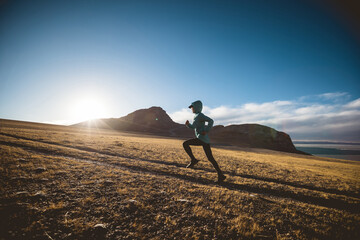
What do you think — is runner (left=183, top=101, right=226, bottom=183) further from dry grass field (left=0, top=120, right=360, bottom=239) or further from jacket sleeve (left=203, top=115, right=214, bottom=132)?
dry grass field (left=0, top=120, right=360, bottom=239)

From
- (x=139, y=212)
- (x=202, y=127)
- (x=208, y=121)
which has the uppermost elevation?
(x=208, y=121)

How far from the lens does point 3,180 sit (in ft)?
14.8

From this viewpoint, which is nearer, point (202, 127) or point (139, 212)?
point (139, 212)

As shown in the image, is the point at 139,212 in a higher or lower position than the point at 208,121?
lower

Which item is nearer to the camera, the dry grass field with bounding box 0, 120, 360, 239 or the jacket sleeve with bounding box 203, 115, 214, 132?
the dry grass field with bounding box 0, 120, 360, 239

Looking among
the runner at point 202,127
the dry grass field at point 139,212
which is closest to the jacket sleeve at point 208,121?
the runner at point 202,127

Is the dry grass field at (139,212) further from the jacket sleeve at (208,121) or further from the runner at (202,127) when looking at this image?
the jacket sleeve at (208,121)

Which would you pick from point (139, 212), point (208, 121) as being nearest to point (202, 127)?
point (208, 121)

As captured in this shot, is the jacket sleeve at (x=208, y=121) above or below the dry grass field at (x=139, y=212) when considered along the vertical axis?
above

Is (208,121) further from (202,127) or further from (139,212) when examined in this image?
(139,212)

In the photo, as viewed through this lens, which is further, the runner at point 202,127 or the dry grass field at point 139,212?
the runner at point 202,127

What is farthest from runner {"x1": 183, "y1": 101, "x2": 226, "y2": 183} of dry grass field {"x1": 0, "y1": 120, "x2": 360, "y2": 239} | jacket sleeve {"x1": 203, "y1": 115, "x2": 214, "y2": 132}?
dry grass field {"x1": 0, "y1": 120, "x2": 360, "y2": 239}

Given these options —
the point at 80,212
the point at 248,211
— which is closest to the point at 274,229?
the point at 248,211

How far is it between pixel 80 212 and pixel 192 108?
18.7ft
